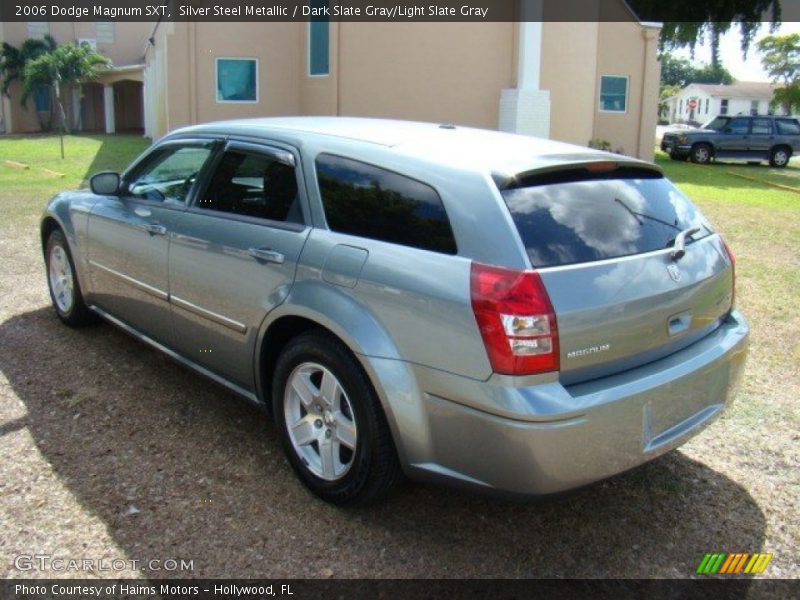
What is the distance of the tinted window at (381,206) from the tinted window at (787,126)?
26.9 meters

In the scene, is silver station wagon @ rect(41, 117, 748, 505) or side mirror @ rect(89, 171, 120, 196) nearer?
silver station wagon @ rect(41, 117, 748, 505)

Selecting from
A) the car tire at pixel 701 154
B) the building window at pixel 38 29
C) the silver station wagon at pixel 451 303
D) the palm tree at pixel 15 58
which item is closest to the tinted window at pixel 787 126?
the car tire at pixel 701 154

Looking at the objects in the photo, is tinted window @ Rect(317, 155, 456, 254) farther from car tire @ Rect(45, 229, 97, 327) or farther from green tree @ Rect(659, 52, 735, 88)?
green tree @ Rect(659, 52, 735, 88)

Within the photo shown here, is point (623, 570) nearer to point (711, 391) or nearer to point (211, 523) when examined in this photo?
point (711, 391)

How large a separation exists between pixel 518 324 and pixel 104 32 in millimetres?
42225

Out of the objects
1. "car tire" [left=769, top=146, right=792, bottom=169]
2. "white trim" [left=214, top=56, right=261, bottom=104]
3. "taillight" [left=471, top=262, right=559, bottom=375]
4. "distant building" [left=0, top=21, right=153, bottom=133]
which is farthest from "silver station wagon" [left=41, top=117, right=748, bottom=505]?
"distant building" [left=0, top=21, right=153, bottom=133]

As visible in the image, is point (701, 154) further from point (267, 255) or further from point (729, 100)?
point (729, 100)

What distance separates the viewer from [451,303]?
2.90 m

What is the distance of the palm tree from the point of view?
36594 mm

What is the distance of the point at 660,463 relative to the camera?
3.95m

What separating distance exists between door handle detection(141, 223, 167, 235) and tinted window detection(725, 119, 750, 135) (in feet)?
84.8

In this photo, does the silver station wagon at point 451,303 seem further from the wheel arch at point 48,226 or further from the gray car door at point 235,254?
the wheel arch at point 48,226

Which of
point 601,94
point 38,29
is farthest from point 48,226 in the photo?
point 38,29

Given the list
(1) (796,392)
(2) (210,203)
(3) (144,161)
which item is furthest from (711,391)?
(3) (144,161)
